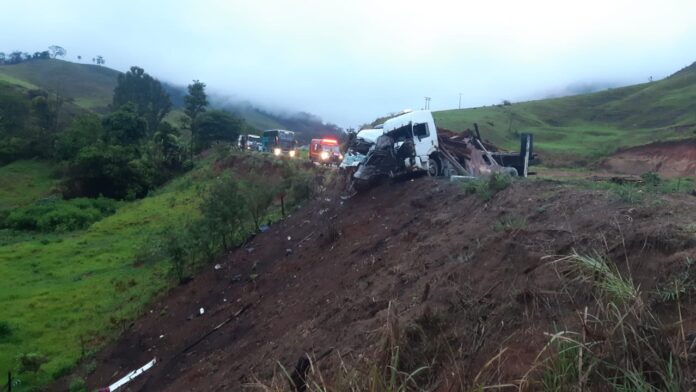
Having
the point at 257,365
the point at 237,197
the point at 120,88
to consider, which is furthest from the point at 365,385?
the point at 120,88

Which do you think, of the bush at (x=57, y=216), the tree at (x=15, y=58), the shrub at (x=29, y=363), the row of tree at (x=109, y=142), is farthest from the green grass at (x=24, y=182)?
the tree at (x=15, y=58)

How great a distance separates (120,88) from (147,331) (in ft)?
241

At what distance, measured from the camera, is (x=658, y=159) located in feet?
110

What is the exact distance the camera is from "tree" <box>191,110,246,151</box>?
64625mm

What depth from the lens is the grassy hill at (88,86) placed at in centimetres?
12738

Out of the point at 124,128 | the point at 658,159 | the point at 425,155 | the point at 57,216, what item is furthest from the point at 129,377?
the point at 124,128

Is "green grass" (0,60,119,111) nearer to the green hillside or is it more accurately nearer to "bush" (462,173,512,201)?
the green hillside

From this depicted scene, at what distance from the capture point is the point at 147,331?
692 inches

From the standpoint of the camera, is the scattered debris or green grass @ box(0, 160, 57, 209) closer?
the scattered debris

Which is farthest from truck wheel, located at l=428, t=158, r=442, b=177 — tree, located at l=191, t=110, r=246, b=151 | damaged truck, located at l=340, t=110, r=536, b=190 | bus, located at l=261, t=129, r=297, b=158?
tree, located at l=191, t=110, r=246, b=151

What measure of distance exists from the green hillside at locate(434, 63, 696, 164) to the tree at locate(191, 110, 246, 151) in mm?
23416

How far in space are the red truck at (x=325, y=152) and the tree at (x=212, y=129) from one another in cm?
2793

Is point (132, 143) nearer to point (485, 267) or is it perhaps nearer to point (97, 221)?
point (97, 221)

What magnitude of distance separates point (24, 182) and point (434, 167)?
4981cm
